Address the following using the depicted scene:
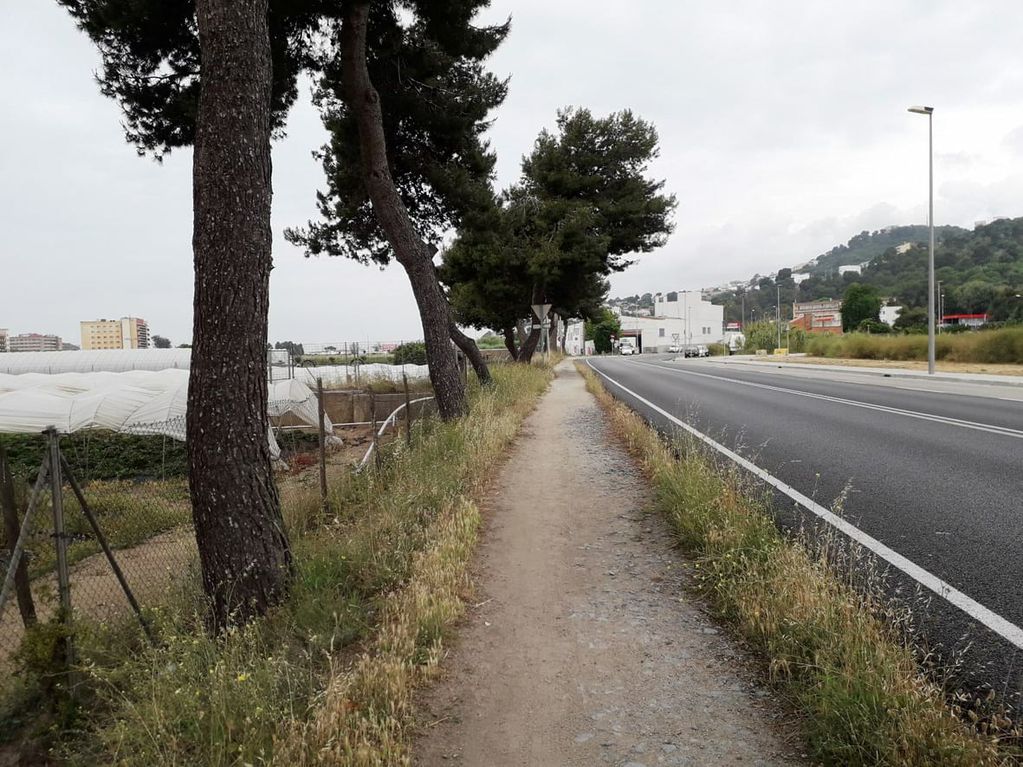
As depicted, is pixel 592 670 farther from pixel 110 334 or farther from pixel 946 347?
pixel 110 334

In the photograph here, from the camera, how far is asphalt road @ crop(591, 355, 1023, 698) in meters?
3.43

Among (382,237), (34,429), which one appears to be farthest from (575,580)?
(34,429)

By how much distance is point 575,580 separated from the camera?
4.34 metres

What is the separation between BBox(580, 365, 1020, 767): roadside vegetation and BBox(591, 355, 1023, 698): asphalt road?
0.45 m

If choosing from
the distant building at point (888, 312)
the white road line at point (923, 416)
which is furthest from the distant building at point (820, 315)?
the white road line at point (923, 416)

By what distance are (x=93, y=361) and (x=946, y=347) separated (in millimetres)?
46621

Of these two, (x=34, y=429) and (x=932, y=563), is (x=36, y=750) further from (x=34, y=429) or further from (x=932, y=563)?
(x=34, y=429)

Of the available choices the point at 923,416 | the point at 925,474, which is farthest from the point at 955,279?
the point at 925,474

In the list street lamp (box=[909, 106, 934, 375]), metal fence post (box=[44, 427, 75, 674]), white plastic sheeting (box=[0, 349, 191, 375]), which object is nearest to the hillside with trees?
street lamp (box=[909, 106, 934, 375])

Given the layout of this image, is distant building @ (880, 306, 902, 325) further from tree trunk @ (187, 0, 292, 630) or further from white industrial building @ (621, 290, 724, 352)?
tree trunk @ (187, 0, 292, 630)

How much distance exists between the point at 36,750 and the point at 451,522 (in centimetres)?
275

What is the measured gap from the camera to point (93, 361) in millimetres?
35688

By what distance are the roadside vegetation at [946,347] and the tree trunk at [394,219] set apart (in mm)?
27918

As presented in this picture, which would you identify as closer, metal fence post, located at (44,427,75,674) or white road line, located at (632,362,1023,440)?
metal fence post, located at (44,427,75,674)
